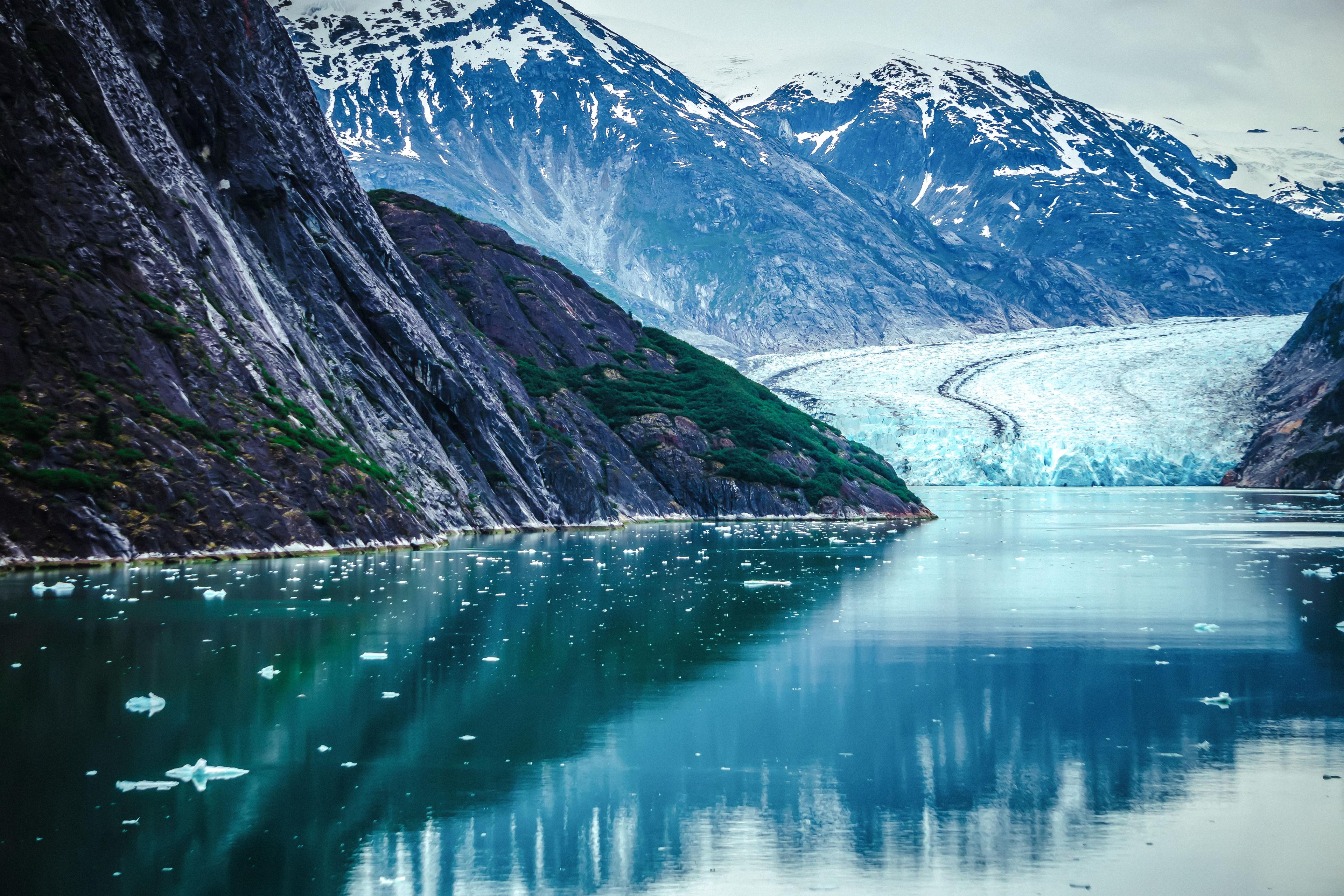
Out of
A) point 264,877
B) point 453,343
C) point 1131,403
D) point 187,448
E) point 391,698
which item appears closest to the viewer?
point 264,877

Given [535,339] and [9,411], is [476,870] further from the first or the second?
[535,339]

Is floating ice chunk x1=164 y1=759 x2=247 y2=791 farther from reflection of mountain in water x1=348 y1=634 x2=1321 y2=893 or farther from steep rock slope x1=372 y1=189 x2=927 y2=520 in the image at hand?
steep rock slope x1=372 y1=189 x2=927 y2=520

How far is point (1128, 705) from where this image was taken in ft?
53.3

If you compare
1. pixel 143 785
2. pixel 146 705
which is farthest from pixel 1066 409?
pixel 143 785

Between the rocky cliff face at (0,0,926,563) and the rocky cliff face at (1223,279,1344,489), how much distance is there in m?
51.2

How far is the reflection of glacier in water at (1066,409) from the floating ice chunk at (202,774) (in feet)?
319

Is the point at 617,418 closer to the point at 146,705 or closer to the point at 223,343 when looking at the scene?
the point at 223,343

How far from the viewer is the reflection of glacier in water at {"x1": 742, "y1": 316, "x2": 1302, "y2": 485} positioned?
102125mm

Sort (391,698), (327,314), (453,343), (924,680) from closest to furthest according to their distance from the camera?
(391,698) → (924,680) → (327,314) → (453,343)

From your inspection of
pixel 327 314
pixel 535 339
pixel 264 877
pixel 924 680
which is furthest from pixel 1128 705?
pixel 535 339

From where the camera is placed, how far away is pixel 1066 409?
10756 cm

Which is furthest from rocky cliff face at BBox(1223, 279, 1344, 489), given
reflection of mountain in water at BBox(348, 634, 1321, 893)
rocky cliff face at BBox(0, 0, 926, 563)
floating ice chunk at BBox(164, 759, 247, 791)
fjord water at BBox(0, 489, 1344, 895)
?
floating ice chunk at BBox(164, 759, 247, 791)

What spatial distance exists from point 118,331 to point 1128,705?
93.2 feet

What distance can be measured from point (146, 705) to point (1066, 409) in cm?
10190
